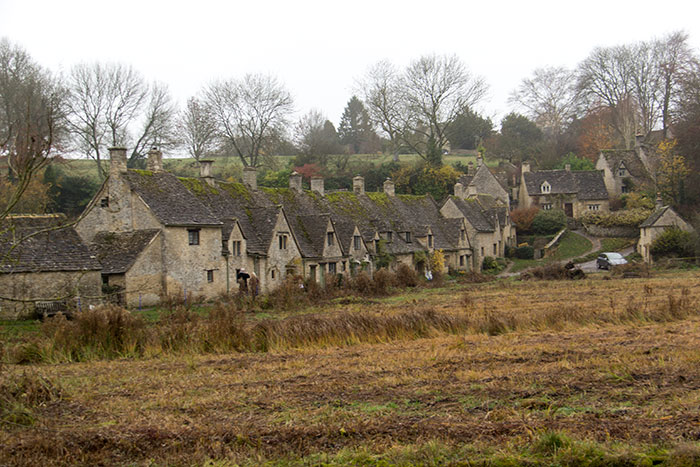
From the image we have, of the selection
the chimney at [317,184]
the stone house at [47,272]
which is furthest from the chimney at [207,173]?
the stone house at [47,272]

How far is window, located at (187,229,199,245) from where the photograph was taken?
124 ft

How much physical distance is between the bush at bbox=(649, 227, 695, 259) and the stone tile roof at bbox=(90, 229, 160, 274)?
41.4 meters

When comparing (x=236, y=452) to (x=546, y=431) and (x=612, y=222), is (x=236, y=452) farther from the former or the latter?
(x=612, y=222)

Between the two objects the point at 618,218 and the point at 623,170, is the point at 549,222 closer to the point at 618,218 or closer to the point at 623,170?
the point at 618,218

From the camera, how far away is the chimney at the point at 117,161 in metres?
38.1

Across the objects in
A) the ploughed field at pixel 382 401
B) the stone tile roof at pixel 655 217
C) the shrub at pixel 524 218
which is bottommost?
the ploughed field at pixel 382 401

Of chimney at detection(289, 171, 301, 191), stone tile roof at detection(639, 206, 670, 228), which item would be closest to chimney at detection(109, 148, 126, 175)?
chimney at detection(289, 171, 301, 191)

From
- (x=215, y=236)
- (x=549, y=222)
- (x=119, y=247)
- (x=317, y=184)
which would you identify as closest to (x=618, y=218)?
(x=549, y=222)

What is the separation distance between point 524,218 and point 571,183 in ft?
26.3

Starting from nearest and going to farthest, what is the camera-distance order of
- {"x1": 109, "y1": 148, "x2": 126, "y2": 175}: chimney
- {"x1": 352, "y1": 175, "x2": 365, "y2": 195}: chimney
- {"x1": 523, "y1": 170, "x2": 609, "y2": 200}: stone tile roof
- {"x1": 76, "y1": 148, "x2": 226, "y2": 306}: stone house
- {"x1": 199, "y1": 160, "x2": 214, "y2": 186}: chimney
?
1. {"x1": 76, "y1": 148, "x2": 226, "y2": 306}: stone house
2. {"x1": 109, "y1": 148, "x2": 126, "y2": 175}: chimney
3. {"x1": 199, "y1": 160, "x2": 214, "y2": 186}: chimney
4. {"x1": 352, "y1": 175, "x2": 365, "y2": 195}: chimney
5. {"x1": 523, "y1": 170, "x2": 609, "y2": 200}: stone tile roof

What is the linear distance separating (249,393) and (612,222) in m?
60.6

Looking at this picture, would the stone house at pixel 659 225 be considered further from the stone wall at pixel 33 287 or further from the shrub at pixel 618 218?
the stone wall at pixel 33 287

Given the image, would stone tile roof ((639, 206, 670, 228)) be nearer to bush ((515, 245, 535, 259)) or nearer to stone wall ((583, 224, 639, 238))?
stone wall ((583, 224, 639, 238))

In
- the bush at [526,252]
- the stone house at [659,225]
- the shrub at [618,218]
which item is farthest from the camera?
the bush at [526,252]
